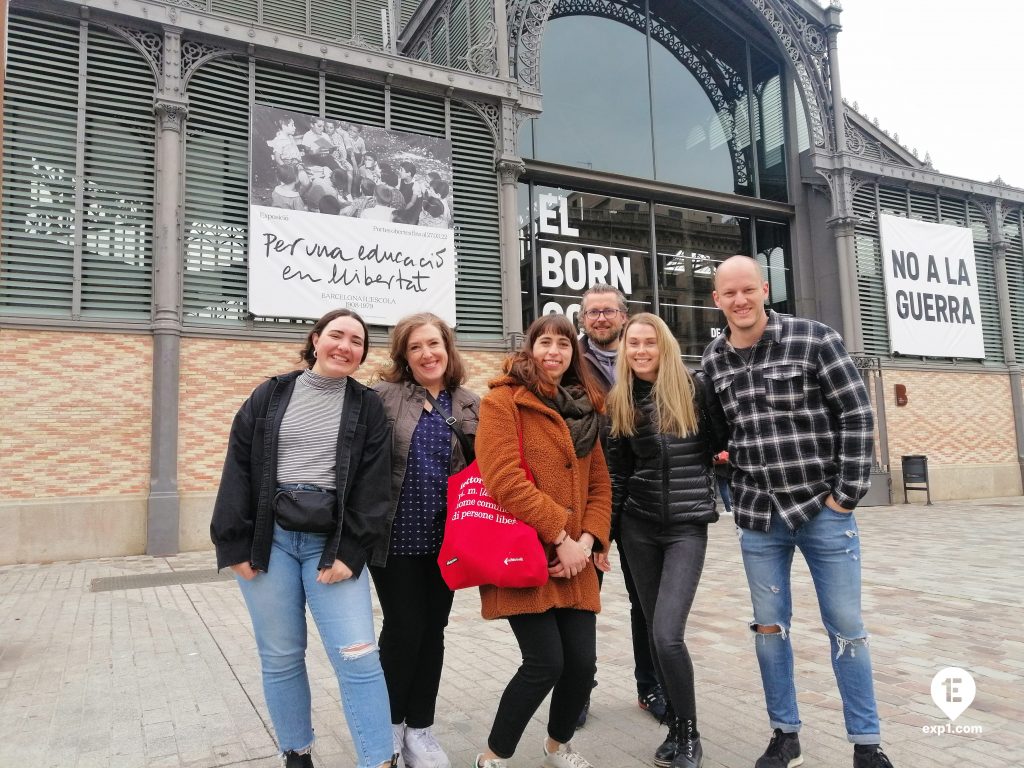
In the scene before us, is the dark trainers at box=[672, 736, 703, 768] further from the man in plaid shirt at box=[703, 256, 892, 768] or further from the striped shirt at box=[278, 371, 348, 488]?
the striped shirt at box=[278, 371, 348, 488]

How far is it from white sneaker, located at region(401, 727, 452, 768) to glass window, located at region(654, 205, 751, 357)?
1340 cm

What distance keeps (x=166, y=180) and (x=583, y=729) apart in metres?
10.3

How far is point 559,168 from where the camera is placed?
1504cm

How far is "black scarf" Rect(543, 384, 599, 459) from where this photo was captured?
119 inches

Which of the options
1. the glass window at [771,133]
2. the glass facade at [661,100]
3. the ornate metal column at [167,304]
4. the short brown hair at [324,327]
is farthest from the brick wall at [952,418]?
the short brown hair at [324,327]

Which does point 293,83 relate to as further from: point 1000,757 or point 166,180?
point 1000,757

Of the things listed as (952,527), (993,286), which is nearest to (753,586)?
(952,527)

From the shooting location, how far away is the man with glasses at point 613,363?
12.1 feet

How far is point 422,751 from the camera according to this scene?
9.96 ft

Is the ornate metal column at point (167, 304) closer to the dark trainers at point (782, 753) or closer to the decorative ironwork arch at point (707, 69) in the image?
the dark trainers at point (782, 753)

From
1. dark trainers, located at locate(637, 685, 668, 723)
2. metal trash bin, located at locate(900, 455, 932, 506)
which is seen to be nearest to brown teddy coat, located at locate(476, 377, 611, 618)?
dark trainers, located at locate(637, 685, 668, 723)

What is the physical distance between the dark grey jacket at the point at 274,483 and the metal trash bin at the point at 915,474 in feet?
55.0

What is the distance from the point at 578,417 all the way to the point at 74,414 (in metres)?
9.38

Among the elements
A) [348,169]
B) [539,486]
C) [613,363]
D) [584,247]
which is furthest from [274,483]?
[584,247]
